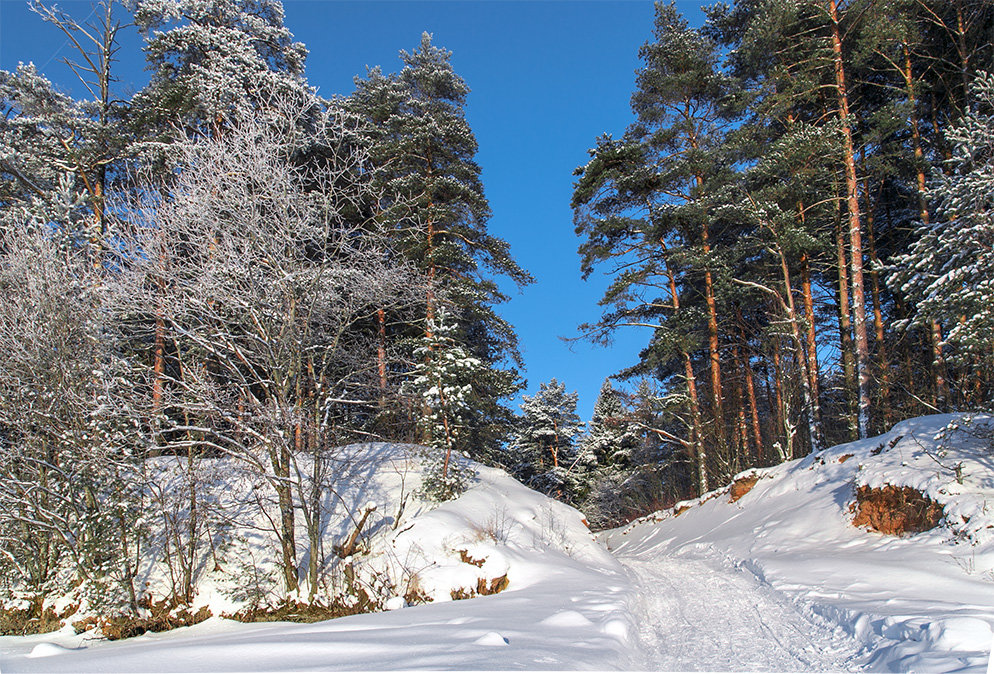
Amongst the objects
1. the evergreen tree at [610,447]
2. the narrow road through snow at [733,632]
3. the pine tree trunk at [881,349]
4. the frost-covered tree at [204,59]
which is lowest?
the narrow road through snow at [733,632]

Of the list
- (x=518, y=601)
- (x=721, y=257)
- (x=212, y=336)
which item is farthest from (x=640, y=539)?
(x=212, y=336)

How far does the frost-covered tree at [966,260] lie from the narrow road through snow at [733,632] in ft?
13.9

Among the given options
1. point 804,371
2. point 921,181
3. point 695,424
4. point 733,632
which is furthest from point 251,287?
point 921,181

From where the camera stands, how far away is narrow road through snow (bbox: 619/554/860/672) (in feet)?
13.7

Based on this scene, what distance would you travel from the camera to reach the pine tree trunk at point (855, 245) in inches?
487

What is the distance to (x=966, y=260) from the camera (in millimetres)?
7473

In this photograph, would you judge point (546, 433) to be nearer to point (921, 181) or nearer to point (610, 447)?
point (610, 447)

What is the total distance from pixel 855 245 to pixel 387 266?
1129 centimetres

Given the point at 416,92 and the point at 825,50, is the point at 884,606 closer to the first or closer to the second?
the point at 825,50

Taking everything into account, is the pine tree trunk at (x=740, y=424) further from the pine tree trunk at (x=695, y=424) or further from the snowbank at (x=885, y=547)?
the snowbank at (x=885, y=547)

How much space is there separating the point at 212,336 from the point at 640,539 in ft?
49.7

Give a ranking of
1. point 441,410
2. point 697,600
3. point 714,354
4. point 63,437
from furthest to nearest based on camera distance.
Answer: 1. point 714,354
2. point 441,410
3. point 63,437
4. point 697,600

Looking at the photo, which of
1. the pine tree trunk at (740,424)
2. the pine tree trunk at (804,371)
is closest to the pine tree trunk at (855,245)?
the pine tree trunk at (804,371)

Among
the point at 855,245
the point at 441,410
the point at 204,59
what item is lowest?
the point at 441,410
